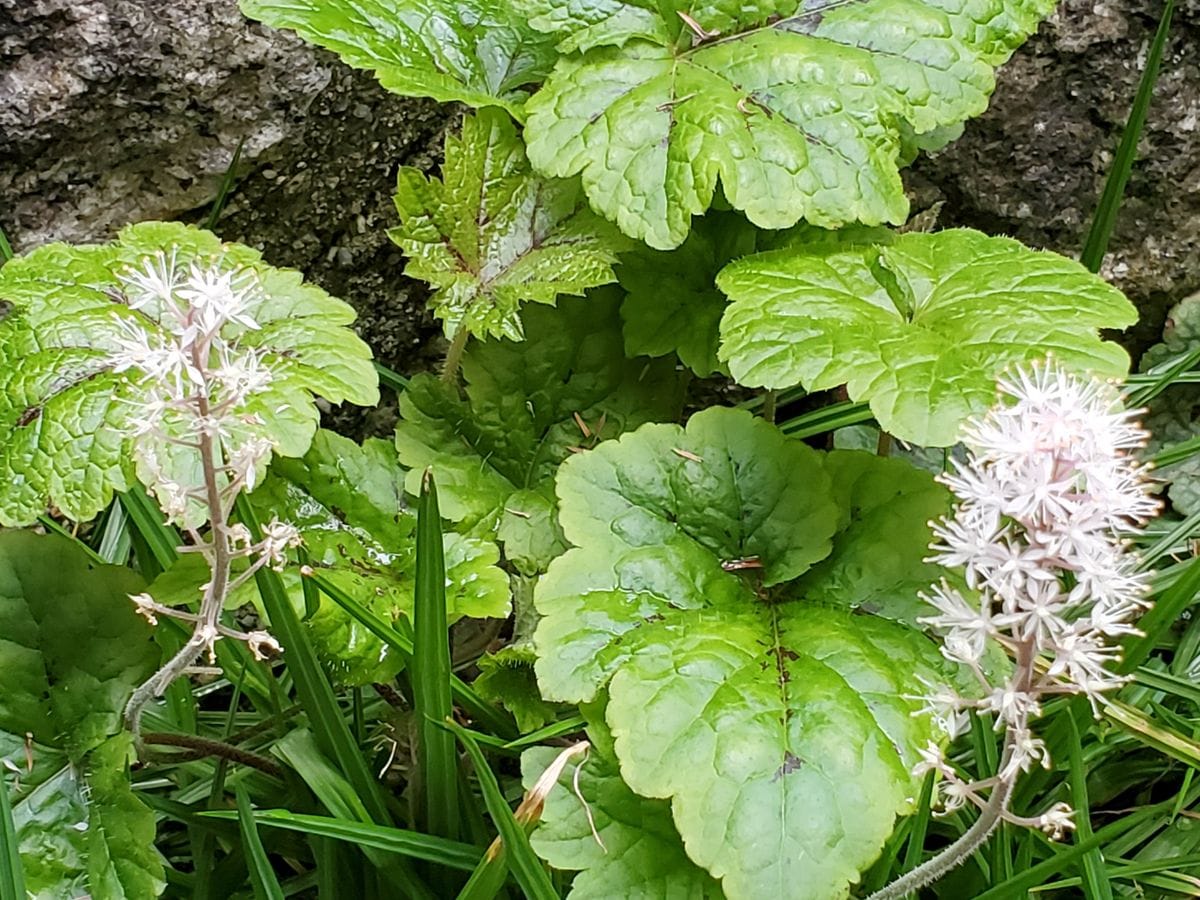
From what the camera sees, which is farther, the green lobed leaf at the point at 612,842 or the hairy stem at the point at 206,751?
the hairy stem at the point at 206,751

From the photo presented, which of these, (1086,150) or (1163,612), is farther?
(1086,150)

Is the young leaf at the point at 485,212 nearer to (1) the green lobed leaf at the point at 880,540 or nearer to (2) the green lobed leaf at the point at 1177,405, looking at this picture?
(1) the green lobed leaf at the point at 880,540

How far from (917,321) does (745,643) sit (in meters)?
0.44

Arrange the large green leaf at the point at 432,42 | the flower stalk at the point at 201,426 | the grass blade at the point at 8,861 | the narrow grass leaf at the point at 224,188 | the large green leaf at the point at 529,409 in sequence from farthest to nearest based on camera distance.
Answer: the narrow grass leaf at the point at 224,188 → the large green leaf at the point at 529,409 → the large green leaf at the point at 432,42 → the grass blade at the point at 8,861 → the flower stalk at the point at 201,426

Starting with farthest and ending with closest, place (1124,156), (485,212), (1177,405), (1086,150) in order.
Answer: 1. (1177,405)
2. (1086,150)
3. (1124,156)
4. (485,212)

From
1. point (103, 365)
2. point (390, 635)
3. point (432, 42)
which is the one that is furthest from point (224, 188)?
point (390, 635)

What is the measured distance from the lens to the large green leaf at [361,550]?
1.19 m

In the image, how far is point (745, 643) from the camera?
1.15 metres

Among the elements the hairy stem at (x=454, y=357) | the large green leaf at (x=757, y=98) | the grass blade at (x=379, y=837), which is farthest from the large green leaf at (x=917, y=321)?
the grass blade at (x=379, y=837)

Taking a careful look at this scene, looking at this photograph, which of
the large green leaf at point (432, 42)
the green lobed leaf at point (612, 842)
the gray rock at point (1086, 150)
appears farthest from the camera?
the gray rock at point (1086, 150)

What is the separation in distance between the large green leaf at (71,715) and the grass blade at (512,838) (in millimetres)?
399

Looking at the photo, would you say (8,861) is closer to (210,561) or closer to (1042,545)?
(210,561)

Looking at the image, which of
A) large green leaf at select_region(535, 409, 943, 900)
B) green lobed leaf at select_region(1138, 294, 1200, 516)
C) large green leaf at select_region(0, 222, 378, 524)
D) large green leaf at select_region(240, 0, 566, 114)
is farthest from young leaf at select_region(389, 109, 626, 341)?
green lobed leaf at select_region(1138, 294, 1200, 516)

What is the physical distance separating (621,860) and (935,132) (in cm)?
111
